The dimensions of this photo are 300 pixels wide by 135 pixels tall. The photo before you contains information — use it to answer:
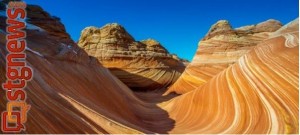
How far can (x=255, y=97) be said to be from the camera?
5660mm

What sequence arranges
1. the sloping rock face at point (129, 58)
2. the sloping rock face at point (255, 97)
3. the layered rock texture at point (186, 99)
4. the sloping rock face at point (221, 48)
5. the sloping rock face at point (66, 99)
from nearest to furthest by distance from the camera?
the sloping rock face at point (66, 99), the layered rock texture at point (186, 99), the sloping rock face at point (255, 97), the sloping rock face at point (221, 48), the sloping rock face at point (129, 58)

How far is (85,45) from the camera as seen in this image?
2286 centimetres

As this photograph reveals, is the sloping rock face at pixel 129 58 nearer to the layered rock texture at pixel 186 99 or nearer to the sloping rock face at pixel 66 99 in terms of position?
the sloping rock face at pixel 66 99

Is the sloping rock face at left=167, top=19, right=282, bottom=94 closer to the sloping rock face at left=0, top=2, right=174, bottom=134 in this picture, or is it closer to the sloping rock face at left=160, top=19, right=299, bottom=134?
the sloping rock face at left=0, top=2, right=174, bottom=134

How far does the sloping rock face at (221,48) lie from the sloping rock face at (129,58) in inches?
180

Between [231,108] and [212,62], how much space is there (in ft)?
Result: 31.5

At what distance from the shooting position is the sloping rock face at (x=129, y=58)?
67.7ft

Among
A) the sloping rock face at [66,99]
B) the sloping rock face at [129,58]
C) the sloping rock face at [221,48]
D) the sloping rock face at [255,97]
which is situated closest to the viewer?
the sloping rock face at [66,99]

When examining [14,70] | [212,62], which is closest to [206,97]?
[14,70]

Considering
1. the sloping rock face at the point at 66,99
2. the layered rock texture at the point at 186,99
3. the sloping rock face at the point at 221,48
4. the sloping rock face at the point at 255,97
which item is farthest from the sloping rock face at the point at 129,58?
the sloping rock face at the point at 255,97

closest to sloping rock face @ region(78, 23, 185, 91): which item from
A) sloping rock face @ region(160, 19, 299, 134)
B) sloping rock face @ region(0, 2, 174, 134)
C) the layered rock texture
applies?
sloping rock face @ region(0, 2, 174, 134)

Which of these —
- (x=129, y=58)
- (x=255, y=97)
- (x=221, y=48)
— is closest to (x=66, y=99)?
(x=255, y=97)

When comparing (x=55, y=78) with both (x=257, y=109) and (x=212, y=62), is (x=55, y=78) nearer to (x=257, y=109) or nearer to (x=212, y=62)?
(x=257, y=109)

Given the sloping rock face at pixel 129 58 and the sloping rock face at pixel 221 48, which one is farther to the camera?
the sloping rock face at pixel 129 58
